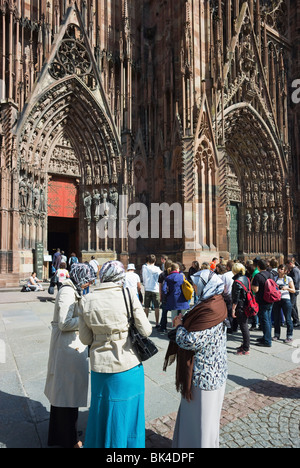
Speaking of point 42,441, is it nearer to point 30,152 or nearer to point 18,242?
point 18,242

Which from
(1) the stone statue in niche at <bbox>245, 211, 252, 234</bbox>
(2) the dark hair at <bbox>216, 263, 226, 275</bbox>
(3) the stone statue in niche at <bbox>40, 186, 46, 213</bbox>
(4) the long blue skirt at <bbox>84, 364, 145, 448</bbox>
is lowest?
(4) the long blue skirt at <bbox>84, 364, 145, 448</bbox>

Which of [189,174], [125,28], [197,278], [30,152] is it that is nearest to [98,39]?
[125,28]

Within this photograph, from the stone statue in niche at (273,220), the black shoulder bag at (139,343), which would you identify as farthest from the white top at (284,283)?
the stone statue in niche at (273,220)

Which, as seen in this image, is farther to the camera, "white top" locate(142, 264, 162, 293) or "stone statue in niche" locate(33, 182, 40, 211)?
"stone statue in niche" locate(33, 182, 40, 211)

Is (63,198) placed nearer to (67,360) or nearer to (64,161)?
(64,161)

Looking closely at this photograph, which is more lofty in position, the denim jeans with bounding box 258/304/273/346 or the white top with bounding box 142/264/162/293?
the white top with bounding box 142/264/162/293

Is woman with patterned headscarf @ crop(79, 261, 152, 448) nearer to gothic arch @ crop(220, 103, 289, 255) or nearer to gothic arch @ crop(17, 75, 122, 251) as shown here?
gothic arch @ crop(17, 75, 122, 251)

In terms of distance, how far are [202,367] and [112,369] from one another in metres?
0.67

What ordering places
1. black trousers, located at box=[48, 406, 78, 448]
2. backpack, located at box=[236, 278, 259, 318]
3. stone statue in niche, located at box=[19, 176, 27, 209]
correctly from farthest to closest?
stone statue in niche, located at box=[19, 176, 27, 209]
backpack, located at box=[236, 278, 259, 318]
black trousers, located at box=[48, 406, 78, 448]

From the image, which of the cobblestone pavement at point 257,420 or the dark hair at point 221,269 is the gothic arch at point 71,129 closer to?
the dark hair at point 221,269

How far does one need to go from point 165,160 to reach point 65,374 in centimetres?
1357

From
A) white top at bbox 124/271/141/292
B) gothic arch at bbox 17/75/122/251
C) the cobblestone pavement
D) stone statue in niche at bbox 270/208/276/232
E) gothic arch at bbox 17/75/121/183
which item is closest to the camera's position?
the cobblestone pavement

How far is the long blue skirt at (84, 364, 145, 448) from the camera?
2.15 metres

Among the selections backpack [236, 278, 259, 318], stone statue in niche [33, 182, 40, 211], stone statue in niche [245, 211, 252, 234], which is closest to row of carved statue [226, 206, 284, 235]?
stone statue in niche [245, 211, 252, 234]
